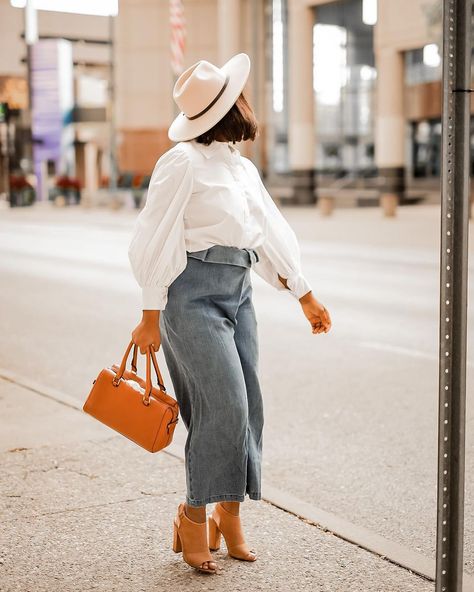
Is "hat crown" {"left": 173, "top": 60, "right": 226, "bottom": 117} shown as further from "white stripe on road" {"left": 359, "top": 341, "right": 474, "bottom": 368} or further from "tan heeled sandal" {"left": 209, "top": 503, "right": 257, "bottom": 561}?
"white stripe on road" {"left": 359, "top": 341, "right": 474, "bottom": 368}

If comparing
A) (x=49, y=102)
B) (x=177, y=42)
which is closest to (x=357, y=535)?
(x=177, y=42)

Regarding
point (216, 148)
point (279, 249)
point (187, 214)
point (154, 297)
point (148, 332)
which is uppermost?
point (216, 148)

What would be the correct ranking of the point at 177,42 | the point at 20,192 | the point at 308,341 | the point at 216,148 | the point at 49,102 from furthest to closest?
the point at 49,102, the point at 20,192, the point at 177,42, the point at 308,341, the point at 216,148

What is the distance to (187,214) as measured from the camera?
4.00 m

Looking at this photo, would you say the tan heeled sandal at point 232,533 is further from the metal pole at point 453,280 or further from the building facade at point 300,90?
the building facade at point 300,90

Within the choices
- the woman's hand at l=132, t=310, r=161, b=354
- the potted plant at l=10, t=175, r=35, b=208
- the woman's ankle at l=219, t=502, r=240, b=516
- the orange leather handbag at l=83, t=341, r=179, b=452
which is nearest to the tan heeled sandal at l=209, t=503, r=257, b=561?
the woman's ankle at l=219, t=502, r=240, b=516

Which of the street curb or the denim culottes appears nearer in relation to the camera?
the denim culottes

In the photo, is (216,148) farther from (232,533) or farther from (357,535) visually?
(357,535)

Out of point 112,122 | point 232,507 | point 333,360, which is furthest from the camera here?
point 112,122

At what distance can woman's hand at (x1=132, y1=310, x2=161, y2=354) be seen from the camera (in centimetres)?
400

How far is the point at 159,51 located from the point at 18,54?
22.2 metres

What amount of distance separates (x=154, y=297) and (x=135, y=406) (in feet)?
1.48

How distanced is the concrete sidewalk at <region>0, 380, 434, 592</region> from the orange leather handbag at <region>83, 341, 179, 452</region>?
555mm

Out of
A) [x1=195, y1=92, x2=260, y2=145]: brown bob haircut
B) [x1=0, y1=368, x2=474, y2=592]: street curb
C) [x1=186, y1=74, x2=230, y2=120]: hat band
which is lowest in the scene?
[x1=0, y1=368, x2=474, y2=592]: street curb
